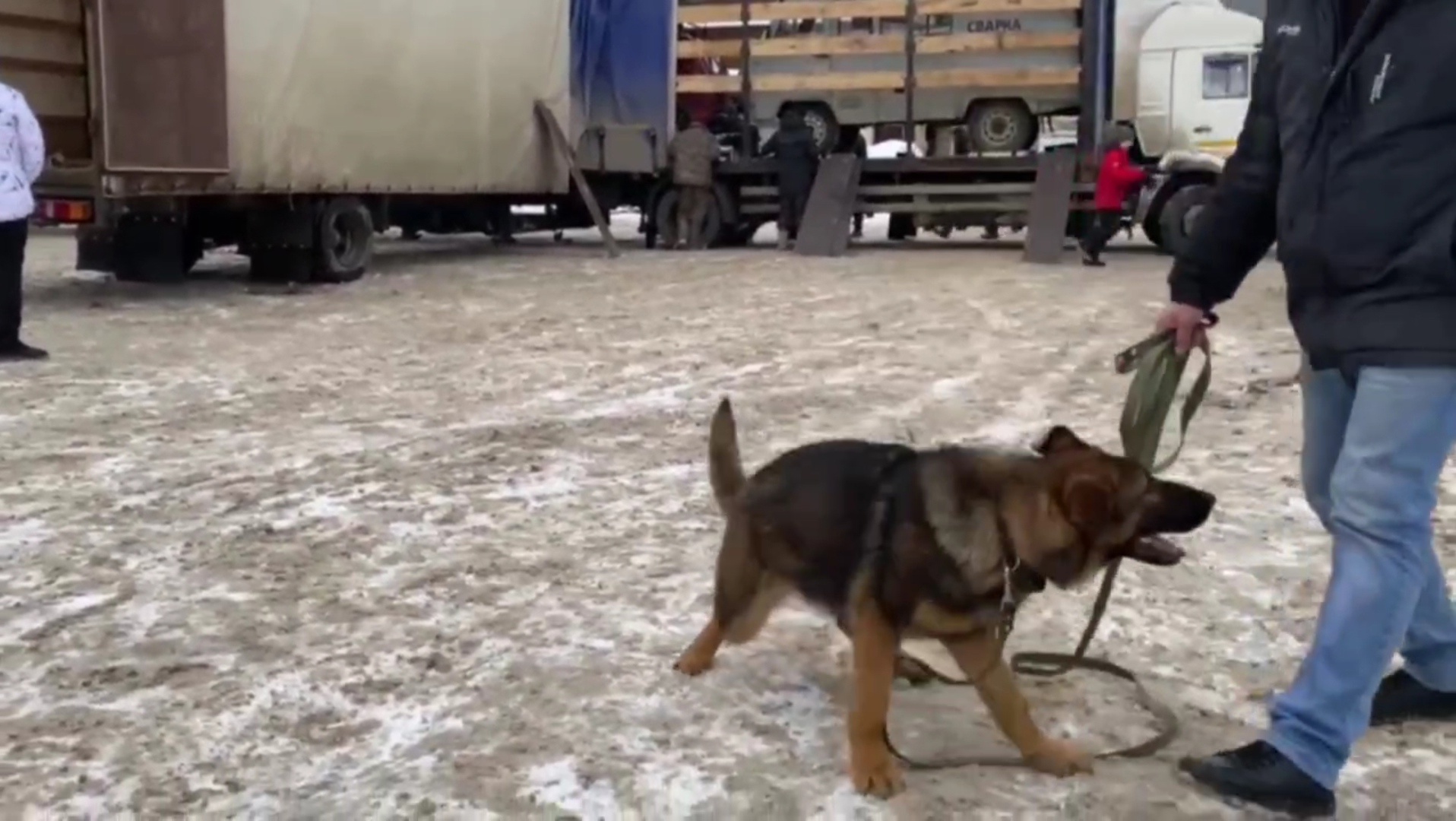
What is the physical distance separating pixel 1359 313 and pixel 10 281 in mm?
7250

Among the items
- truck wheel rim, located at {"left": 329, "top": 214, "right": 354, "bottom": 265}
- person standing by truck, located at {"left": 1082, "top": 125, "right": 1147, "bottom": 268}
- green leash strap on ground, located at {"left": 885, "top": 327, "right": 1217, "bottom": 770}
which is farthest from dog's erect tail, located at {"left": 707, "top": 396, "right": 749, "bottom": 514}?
person standing by truck, located at {"left": 1082, "top": 125, "right": 1147, "bottom": 268}

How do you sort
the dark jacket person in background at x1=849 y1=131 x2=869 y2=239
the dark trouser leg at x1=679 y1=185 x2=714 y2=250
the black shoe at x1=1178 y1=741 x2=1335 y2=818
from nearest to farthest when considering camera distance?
the black shoe at x1=1178 y1=741 x2=1335 y2=818 < the dark jacket person in background at x1=849 y1=131 x2=869 y2=239 < the dark trouser leg at x1=679 y1=185 x2=714 y2=250

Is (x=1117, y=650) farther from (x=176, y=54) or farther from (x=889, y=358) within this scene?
(x=176, y=54)

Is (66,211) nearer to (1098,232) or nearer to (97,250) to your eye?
(97,250)

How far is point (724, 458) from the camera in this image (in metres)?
3.29

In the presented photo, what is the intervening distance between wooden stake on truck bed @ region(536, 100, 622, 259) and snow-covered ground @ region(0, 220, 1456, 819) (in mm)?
6362

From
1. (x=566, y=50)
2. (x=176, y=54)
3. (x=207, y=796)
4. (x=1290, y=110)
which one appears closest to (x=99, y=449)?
(x=207, y=796)

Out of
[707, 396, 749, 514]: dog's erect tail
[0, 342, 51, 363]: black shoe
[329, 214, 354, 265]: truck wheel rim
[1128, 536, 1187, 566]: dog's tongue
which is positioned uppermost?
[329, 214, 354, 265]: truck wheel rim

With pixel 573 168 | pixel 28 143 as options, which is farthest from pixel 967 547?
pixel 573 168

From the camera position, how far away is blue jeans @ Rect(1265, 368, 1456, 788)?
2.39 metres

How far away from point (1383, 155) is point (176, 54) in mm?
9411

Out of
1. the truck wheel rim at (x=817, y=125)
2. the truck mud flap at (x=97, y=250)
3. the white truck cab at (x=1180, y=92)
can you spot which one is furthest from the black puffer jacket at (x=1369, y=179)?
the truck wheel rim at (x=817, y=125)

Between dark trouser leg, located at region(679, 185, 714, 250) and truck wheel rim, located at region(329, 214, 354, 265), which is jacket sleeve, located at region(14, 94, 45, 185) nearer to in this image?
truck wheel rim, located at region(329, 214, 354, 265)

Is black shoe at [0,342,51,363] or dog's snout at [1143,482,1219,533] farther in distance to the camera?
black shoe at [0,342,51,363]
